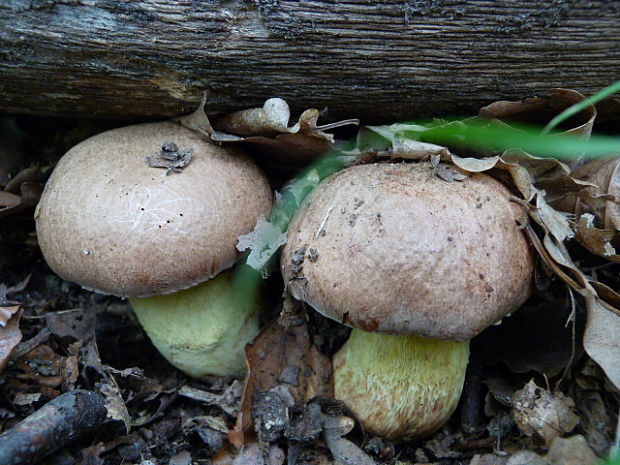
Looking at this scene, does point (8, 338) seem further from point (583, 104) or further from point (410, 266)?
point (583, 104)

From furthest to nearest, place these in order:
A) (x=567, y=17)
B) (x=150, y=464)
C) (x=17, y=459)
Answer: (x=150, y=464), (x=567, y=17), (x=17, y=459)

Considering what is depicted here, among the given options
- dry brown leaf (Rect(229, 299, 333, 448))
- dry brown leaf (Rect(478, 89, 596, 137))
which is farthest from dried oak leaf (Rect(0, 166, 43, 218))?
dry brown leaf (Rect(478, 89, 596, 137))

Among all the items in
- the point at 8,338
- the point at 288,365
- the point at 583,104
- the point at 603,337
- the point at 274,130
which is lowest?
the point at 288,365

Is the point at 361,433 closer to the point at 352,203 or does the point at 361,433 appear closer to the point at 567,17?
the point at 352,203

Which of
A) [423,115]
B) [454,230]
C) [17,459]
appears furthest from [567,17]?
[17,459]

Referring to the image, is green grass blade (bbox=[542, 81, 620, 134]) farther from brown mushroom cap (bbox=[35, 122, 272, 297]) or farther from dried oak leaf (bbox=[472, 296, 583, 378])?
brown mushroom cap (bbox=[35, 122, 272, 297])

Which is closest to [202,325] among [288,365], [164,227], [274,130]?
[288,365]
